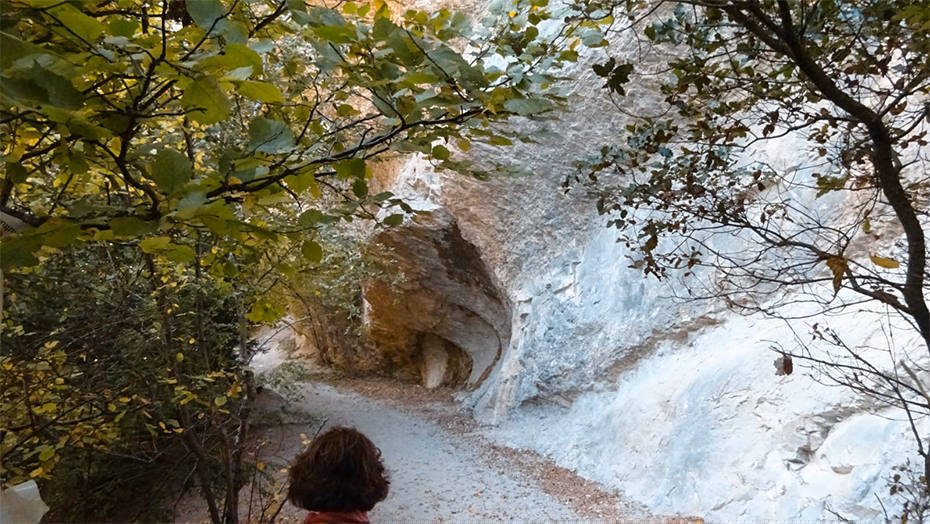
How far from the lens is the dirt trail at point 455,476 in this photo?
19.7 feet

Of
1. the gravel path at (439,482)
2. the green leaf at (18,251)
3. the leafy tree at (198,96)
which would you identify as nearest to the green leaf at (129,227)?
the leafy tree at (198,96)

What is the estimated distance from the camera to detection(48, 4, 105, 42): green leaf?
774 mm

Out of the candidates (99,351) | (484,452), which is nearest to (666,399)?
(484,452)

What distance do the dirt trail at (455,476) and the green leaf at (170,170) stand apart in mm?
4299

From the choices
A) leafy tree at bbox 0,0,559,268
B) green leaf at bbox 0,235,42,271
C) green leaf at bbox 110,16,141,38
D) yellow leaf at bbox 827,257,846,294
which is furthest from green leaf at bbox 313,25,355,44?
yellow leaf at bbox 827,257,846,294

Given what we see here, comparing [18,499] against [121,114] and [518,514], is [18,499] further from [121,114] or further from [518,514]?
[518,514]

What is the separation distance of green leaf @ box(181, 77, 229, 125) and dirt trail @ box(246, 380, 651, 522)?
4.39 metres

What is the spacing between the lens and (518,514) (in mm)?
5988

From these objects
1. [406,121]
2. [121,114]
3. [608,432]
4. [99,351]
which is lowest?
[608,432]

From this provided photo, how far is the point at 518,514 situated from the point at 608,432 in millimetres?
1798

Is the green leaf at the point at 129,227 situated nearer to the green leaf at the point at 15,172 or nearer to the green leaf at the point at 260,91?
the green leaf at the point at 260,91

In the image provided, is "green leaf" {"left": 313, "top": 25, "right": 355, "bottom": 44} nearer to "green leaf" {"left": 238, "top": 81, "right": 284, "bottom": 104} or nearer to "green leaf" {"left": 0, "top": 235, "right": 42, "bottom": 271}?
"green leaf" {"left": 238, "top": 81, "right": 284, "bottom": 104}

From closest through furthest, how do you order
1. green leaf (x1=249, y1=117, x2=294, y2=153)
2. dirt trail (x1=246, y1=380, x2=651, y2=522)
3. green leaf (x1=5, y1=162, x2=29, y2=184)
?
green leaf (x1=249, y1=117, x2=294, y2=153), green leaf (x1=5, y1=162, x2=29, y2=184), dirt trail (x1=246, y1=380, x2=651, y2=522)

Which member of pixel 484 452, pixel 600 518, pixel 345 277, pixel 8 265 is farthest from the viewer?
pixel 345 277
